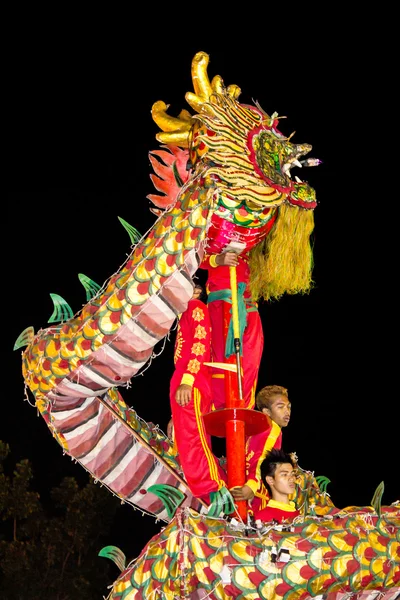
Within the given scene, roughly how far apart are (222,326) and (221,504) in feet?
2.60

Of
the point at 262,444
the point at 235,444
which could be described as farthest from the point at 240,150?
the point at 262,444

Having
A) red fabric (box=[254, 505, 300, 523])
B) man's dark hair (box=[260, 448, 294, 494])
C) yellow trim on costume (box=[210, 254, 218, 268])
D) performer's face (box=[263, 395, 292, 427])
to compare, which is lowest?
red fabric (box=[254, 505, 300, 523])

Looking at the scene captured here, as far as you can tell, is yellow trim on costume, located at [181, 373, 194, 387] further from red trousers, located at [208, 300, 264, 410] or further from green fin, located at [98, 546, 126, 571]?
green fin, located at [98, 546, 126, 571]

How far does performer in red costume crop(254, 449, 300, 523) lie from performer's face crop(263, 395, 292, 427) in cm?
24

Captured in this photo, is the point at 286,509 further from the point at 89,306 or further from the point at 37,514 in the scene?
the point at 37,514

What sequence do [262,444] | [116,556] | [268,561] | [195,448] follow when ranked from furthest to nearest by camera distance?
1. [262,444]
2. [195,448]
3. [116,556]
4. [268,561]

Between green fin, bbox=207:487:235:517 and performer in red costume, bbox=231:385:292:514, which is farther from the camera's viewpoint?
performer in red costume, bbox=231:385:292:514

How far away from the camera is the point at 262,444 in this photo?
3.80 metres

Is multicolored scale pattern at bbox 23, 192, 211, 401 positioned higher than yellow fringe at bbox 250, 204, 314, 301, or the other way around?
multicolored scale pattern at bbox 23, 192, 211, 401

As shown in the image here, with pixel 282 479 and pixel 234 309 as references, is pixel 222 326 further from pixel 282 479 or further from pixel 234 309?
pixel 282 479

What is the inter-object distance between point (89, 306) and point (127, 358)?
26cm

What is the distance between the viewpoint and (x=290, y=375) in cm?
600

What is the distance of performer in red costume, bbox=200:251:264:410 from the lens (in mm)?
3699

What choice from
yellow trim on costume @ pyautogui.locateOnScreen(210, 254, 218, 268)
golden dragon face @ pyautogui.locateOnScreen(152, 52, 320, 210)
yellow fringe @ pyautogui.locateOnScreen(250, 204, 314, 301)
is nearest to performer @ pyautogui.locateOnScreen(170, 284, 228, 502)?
yellow trim on costume @ pyautogui.locateOnScreen(210, 254, 218, 268)
